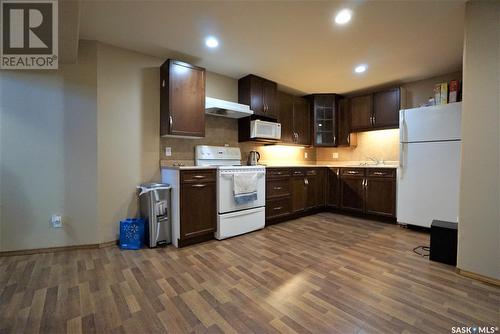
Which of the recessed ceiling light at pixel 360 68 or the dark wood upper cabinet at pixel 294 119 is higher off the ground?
the recessed ceiling light at pixel 360 68

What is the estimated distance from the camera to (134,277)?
6.13 ft

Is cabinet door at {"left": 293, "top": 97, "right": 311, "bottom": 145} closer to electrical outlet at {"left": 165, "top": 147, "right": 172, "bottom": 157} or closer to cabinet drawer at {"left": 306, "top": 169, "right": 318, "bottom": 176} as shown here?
cabinet drawer at {"left": 306, "top": 169, "right": 318, "bottom": 176}

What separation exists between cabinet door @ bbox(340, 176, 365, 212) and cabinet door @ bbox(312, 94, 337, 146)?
0.85 meters

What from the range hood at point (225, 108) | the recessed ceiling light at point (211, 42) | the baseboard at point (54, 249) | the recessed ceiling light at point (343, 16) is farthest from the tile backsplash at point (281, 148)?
the recessed ceiling light at point (343, 16)

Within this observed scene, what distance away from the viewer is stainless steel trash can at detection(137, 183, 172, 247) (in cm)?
253

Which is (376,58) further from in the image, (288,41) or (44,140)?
(44,140)

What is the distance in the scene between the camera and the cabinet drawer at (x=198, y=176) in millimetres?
2537

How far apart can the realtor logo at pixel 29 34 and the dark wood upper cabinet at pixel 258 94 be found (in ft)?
7.52

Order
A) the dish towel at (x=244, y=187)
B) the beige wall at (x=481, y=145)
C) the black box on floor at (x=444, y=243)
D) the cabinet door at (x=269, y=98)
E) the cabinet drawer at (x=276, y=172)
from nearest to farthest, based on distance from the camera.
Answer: the beige wall at (x=481, y=145) < the black box on floor at (x=444, y=243) < the dish towel at (x=244, y=187) < the cabinet drawer at (x=276, y=172) < the cabinet door at (x=269, y=98)

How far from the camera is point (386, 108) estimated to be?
12.6 feet

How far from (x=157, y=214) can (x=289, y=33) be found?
8.06 feet

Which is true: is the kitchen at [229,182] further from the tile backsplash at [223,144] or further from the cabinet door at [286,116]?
the cabinet door at [286,116]

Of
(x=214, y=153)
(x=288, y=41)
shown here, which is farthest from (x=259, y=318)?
(x=288, y=41)

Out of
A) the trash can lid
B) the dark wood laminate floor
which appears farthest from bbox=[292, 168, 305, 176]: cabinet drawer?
the trash can lid
